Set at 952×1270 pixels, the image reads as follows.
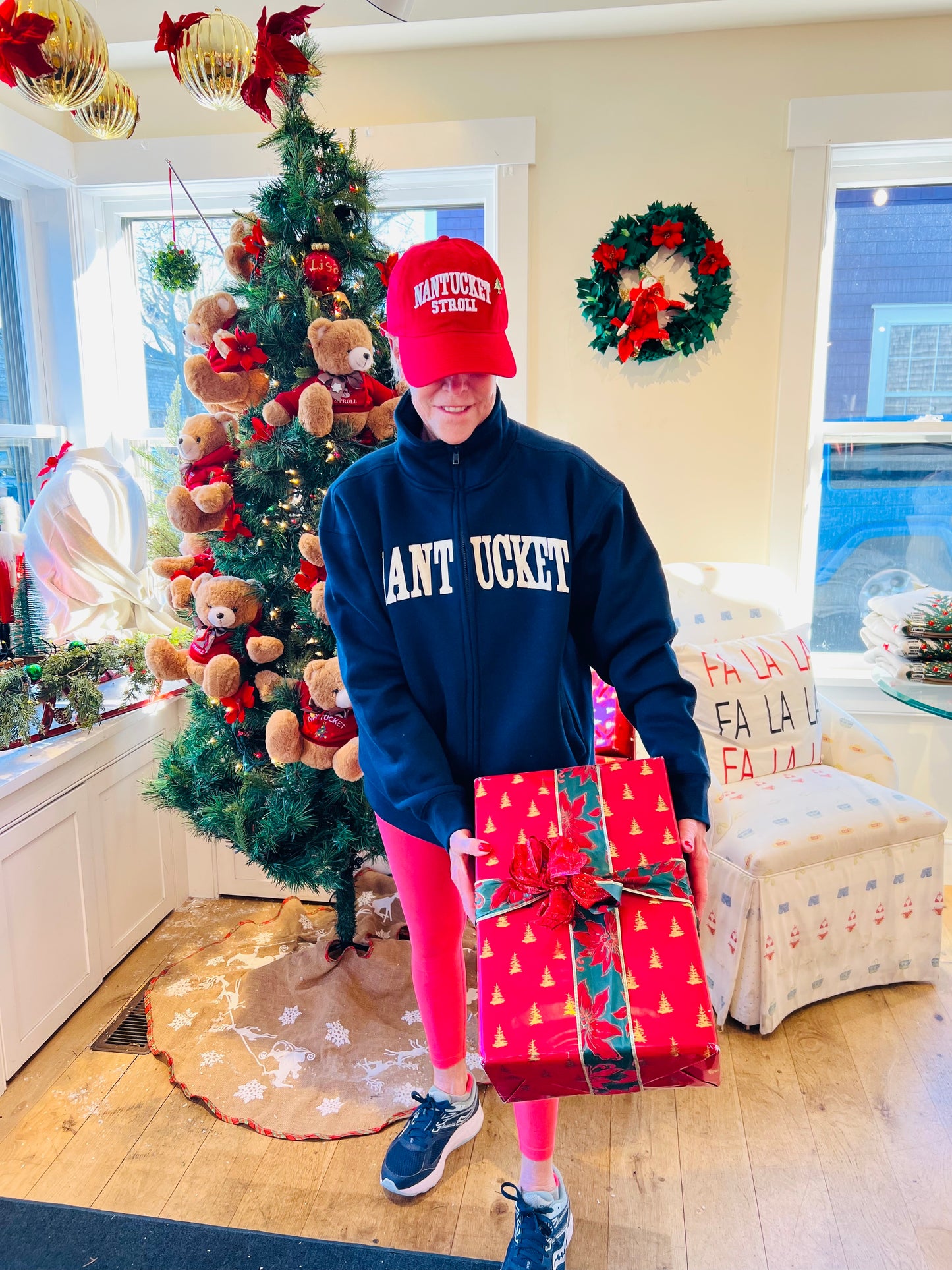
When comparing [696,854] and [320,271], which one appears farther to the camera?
[320,271]

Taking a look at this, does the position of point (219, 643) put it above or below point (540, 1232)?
above

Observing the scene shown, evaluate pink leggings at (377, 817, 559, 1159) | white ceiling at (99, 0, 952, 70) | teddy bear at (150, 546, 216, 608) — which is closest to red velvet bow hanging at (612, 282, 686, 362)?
white ceiling at (99, 0, 952, 70)

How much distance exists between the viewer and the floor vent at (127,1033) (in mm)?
1994

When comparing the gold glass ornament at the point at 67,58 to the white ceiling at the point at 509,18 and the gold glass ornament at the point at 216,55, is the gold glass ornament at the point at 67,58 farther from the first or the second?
the white ceiling at the point at 509,18

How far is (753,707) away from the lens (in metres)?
2.24

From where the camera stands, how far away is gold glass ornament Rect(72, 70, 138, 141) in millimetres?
1820

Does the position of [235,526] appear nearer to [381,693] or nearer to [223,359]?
[223,359]

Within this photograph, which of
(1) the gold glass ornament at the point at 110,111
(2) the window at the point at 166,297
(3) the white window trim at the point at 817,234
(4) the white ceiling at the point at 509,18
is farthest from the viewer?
(2) the window at the point at 166,297

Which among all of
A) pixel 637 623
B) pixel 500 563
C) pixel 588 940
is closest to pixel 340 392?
pixel 500 563

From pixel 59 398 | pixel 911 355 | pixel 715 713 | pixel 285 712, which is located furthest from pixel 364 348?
pixel 911 355

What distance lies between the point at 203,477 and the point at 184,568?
26 centimetres

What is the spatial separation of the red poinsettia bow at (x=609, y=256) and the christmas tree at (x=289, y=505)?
2.53 ft

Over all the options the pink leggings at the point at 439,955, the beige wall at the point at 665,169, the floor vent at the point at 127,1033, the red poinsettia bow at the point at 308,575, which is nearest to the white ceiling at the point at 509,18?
the beige wall at the point at 665,169

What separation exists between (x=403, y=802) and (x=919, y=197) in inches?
94.6
